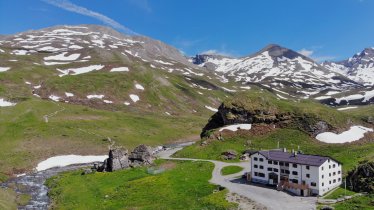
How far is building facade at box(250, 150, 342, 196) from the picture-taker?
65188mm

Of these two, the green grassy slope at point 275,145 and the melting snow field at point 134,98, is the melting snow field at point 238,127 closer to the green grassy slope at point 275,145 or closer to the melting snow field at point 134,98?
the green grassy slope at point 275,145

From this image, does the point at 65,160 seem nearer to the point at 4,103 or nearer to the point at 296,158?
the point at 4,103

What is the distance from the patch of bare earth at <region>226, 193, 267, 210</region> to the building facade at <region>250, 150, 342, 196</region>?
9.39 meters

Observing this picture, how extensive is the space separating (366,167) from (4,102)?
119 meters

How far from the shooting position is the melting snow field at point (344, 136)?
9505cm

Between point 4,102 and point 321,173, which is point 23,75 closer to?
point 4,102

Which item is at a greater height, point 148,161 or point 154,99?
point 154,99

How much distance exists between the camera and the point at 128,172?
286ft

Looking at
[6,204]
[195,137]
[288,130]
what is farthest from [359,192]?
[195,137]

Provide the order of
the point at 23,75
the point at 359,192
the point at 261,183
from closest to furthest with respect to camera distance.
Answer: the point at 359,192 < the point at 261,183 < the point at 23,75

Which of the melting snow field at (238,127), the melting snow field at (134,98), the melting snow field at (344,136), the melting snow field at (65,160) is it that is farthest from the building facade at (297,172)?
the melting snow field at (134,98)

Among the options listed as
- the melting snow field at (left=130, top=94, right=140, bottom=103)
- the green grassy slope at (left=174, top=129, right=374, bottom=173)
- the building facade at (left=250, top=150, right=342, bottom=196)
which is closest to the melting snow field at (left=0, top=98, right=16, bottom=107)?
the melting snow field at (left=130, top=94, right=140, bottom=103)

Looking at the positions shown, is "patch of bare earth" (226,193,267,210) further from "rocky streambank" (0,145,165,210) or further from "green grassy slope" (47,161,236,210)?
"rocky streambank" (0,145,165,210)

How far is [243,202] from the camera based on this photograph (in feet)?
200
